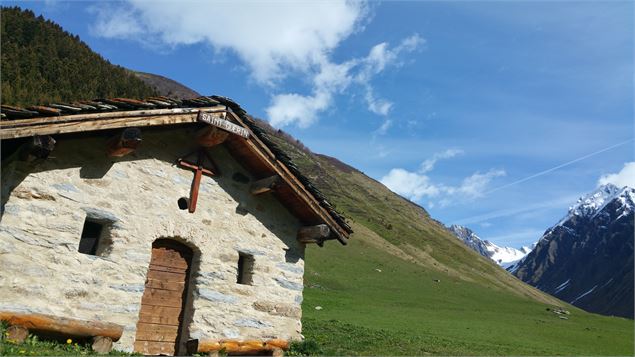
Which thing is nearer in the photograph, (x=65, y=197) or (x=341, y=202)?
(x=65, y=197)

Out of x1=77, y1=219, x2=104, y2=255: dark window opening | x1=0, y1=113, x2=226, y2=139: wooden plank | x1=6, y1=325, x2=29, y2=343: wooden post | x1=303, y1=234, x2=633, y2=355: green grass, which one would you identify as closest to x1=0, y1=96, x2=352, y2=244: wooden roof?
x1=0, y1=113, x2=226, y2=139: wooden plank

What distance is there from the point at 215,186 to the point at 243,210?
3.22 feet

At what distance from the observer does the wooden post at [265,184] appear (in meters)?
12.4

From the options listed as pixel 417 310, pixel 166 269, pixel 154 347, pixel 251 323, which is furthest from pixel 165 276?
pixel 417 310

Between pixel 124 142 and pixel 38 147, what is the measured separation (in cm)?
163

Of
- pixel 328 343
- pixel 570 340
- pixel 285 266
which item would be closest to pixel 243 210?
pixel 285 266

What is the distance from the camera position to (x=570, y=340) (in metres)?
32.7

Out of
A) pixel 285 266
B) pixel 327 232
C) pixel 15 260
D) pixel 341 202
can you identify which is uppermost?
pixel 341 202

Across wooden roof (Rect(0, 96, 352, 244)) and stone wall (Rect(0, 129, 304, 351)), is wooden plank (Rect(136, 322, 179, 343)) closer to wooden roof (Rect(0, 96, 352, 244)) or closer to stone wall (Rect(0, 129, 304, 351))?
stone wall (Rect(0, 129, 304, 351))

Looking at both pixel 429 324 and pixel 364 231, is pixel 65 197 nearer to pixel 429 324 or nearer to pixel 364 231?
pixel 429 324

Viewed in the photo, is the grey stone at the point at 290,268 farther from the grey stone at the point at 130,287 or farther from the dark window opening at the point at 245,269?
the grey stone at the point at 130,287

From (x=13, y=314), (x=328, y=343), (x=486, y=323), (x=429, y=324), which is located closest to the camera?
(x=13, y=314)

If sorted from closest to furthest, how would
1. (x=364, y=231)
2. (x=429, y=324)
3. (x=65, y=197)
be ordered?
(x=65, y=197) < (x=429, y=324) < (x=364, y=231)

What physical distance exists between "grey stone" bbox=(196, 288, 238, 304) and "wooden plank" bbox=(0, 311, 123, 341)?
1924 millimetres
